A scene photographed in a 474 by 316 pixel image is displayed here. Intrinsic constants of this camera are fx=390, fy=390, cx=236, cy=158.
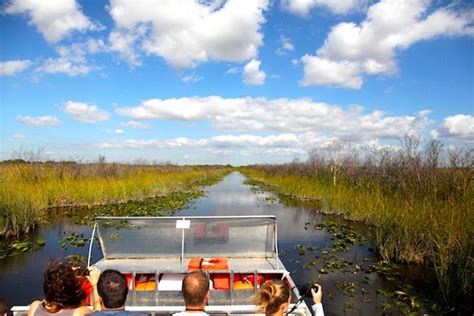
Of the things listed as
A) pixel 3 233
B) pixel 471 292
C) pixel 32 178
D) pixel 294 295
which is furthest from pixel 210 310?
pixel 32 178

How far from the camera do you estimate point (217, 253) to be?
7473 mm

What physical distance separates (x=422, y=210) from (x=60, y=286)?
9919 mm

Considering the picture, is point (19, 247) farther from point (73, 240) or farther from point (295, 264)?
point (295, 264)

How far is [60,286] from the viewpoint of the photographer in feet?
10.0

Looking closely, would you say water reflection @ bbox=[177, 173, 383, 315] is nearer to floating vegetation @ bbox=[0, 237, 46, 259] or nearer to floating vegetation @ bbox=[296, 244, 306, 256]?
floating vegetation @ bbox=[296, 244, 306, 256]

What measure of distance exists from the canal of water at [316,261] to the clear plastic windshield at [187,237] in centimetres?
206

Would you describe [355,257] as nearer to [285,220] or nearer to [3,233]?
[285,220]

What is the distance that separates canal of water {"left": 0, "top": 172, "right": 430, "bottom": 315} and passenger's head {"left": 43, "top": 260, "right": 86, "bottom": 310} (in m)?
5.69

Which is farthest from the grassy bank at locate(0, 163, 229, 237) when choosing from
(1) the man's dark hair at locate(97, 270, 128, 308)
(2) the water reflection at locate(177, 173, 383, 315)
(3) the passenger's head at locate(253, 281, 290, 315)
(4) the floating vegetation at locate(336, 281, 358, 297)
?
(3) the passenger's head at locate(253, 281, 290, 315)

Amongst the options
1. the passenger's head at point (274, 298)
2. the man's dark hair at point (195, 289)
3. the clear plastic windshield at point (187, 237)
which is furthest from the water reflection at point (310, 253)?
the man's dark hair at point (195, 289)

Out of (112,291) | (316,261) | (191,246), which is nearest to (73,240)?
(191,246)

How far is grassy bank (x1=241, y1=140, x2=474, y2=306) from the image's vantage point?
764cm

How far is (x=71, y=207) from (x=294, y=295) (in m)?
17.0

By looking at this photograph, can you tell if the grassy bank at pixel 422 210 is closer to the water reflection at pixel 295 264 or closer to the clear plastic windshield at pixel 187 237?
the water reflection at pixel 295 264
